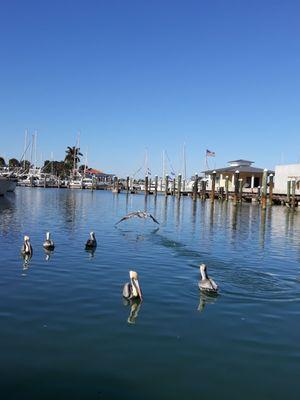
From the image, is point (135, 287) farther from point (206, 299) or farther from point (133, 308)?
point (206, 299)

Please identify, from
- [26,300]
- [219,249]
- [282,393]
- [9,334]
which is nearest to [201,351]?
[282,393]

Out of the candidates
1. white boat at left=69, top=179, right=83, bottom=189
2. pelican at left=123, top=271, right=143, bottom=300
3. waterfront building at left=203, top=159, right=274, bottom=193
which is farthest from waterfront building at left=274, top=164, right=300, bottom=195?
white boat at left=69, top=179, right=83, bottom=189

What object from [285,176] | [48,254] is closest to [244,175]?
[285,176]

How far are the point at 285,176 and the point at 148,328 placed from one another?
75.0m

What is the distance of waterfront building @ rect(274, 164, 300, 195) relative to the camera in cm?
7938

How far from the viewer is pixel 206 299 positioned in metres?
14.5

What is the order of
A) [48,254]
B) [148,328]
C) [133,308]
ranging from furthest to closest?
[48,254]
[133,308]
[148,328]

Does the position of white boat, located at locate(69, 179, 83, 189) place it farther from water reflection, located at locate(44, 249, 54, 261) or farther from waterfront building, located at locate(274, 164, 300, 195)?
water reflection, located at locate(44, 249, 54, 261)

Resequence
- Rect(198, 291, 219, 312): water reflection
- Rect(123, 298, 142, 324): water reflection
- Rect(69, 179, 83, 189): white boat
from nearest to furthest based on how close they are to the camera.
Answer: Rect(123, 298, 142, 324): water reflection
Rect(198, 291, 219, 312): water reflection
Rect(69, 179, 83, 189): white boat

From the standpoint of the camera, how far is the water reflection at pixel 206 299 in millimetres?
13820

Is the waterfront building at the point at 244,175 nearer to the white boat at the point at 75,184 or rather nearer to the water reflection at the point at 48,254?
the white boat at the point at 75,184

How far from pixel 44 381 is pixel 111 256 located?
13.5m

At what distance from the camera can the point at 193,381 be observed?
885 cm

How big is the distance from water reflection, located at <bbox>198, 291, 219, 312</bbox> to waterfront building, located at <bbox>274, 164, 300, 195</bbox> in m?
64.7
